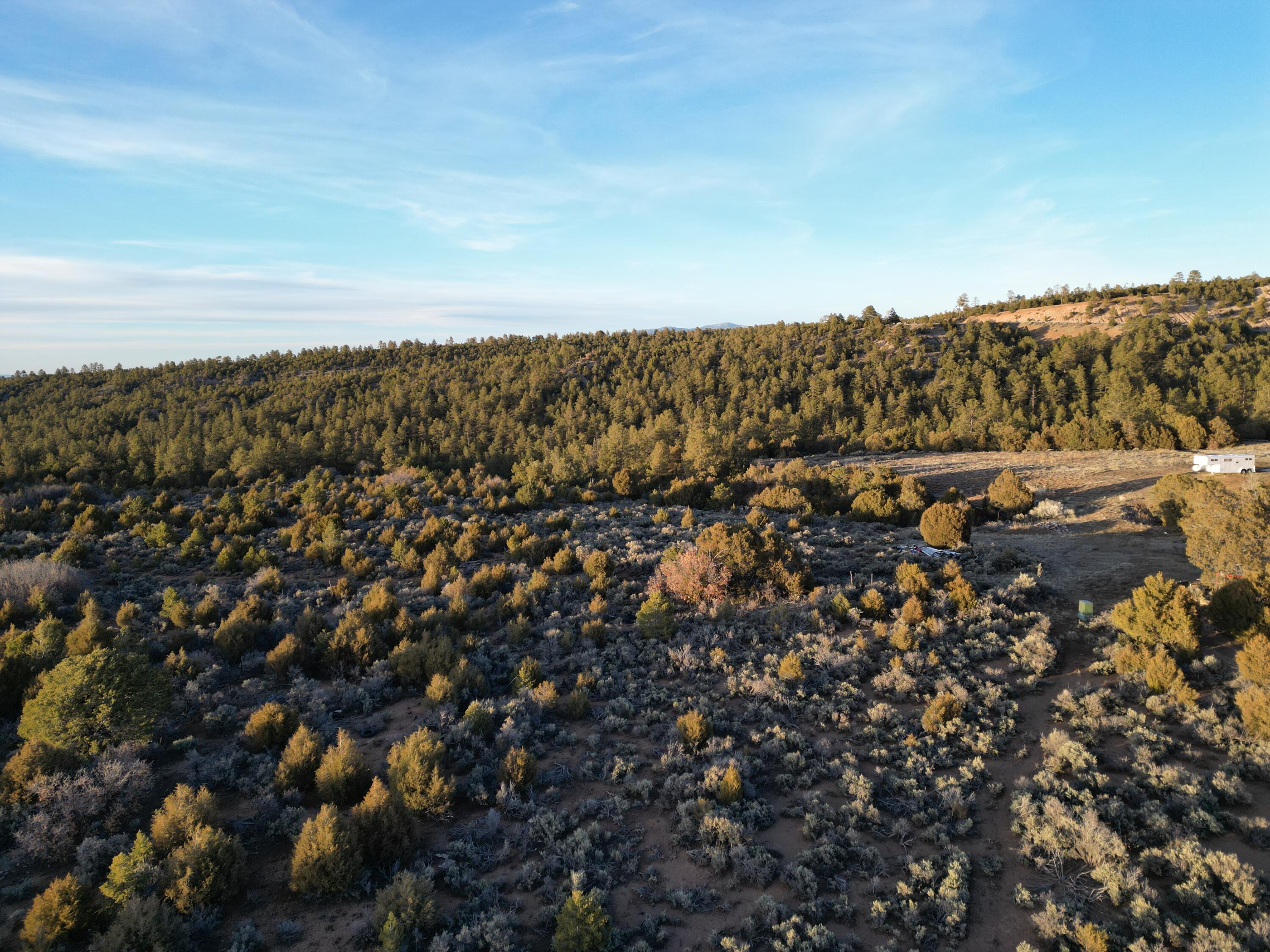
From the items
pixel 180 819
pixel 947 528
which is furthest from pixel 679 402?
pixel 180 819

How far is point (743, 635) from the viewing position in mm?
12094

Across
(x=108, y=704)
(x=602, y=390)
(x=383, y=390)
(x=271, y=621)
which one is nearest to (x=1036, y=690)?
(x=108, y=704)

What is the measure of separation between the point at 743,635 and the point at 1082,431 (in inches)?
1769

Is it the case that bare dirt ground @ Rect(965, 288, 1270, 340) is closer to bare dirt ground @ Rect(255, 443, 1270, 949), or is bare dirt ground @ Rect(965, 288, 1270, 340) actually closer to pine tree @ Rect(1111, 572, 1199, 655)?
bare dirt ground @ Rect(255, 443, 1270, 949)

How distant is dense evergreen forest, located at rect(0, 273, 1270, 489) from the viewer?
137 ft

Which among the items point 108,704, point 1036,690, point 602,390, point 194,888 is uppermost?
point 602,390

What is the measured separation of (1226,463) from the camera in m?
26.1

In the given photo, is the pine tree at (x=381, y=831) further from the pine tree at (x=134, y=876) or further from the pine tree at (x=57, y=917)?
the pine tree at (x=57, y=917)

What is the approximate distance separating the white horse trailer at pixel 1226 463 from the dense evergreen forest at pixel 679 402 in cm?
1522

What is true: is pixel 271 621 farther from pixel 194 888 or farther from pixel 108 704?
pixel 194 888

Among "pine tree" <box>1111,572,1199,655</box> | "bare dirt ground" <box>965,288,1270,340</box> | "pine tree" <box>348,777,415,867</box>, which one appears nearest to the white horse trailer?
"pine tree" <box>1111,572,1199,655</box>

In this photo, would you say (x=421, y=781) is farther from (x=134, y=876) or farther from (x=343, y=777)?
(x=134, y=876)

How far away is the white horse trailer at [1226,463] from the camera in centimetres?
2598

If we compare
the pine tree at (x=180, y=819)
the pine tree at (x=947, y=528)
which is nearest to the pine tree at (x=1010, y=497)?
the pine tree at (x=947, y=528)
